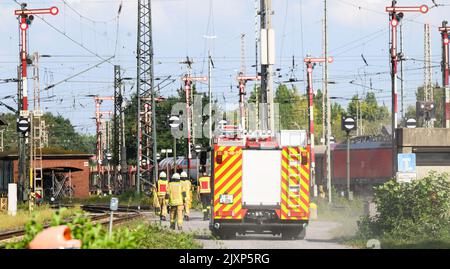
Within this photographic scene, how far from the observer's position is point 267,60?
30.7 m

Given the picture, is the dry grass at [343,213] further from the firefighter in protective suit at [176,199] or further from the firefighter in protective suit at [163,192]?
the firefighter in protective suit at [163,192]

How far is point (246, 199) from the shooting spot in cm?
2372

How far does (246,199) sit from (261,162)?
981 millimetres

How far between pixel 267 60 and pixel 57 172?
1907 inches

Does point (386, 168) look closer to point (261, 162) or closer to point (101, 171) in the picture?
point (261, 162)

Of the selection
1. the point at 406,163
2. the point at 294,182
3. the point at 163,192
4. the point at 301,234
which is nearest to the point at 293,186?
the point at 294,182

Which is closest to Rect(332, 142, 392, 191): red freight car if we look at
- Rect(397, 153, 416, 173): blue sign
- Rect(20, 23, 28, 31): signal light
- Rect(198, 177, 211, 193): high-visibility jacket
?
Rect(198, 177, 211, 193): high-visibility jacket

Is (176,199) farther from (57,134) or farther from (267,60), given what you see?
(57,134)

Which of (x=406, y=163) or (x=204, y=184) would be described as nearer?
(x=406, y=163)

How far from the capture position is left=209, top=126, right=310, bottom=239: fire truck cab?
23.6 metres

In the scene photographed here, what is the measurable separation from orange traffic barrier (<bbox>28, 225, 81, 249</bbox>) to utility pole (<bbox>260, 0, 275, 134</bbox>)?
2149 centimetres

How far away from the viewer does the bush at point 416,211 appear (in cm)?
2274

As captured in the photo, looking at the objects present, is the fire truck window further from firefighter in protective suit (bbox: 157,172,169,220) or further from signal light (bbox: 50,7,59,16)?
signal light (bbox: 50,7,59,16)
